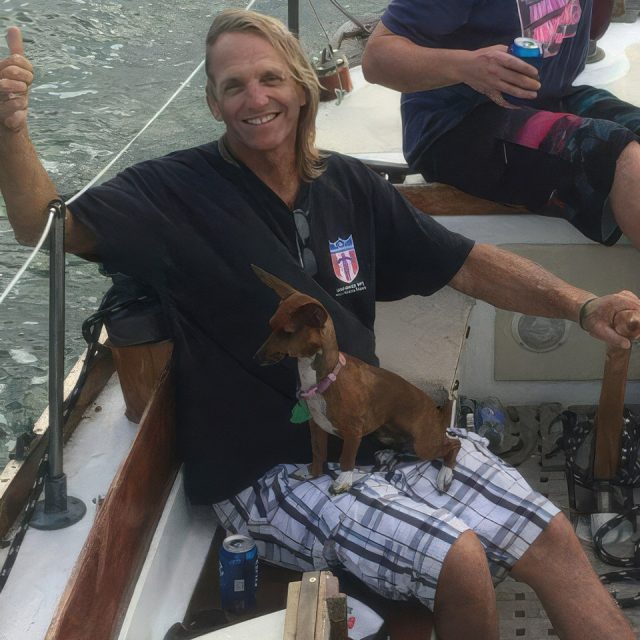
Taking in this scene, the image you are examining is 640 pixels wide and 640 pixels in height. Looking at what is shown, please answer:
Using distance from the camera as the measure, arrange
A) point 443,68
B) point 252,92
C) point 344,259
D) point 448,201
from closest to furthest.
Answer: point 252,92
point 344,259
point 443,68
point 448,201

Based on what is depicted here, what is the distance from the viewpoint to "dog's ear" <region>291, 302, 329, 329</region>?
165 centimetres

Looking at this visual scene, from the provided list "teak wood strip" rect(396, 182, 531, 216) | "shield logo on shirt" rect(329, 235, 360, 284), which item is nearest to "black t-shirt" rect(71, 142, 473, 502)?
"shield logo on shirt" rect(329, 235, 360, 284)

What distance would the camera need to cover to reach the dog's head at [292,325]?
1641mm

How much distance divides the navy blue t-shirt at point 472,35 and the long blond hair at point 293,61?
69 centimetres

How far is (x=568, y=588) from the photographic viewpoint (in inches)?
72.3

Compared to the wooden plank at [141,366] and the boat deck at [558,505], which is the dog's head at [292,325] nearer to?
the wooden plank at [141,366]

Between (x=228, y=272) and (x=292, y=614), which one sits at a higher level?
→ (x=228, y=272)

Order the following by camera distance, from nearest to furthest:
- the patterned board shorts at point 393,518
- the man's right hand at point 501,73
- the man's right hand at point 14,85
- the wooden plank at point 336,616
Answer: the wooden plank at point 336,616
the man's right hand at point 14,85
the patterned board shorts at point 393,518
the man's right hand at point 501,73

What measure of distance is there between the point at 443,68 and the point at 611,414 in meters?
1.01

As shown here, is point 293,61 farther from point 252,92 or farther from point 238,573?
point 238,573

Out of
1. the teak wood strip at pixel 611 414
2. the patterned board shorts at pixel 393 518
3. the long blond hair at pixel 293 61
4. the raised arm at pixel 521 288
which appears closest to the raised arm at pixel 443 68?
the raised arm at pixel 521 288

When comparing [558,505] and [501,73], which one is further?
[558,505]

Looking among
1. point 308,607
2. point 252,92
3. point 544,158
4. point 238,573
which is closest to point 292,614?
point 308,607

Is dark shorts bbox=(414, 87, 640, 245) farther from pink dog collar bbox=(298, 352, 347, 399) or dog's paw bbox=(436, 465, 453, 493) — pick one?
pink dog collar bbox=(298, 352, 347, 399)
